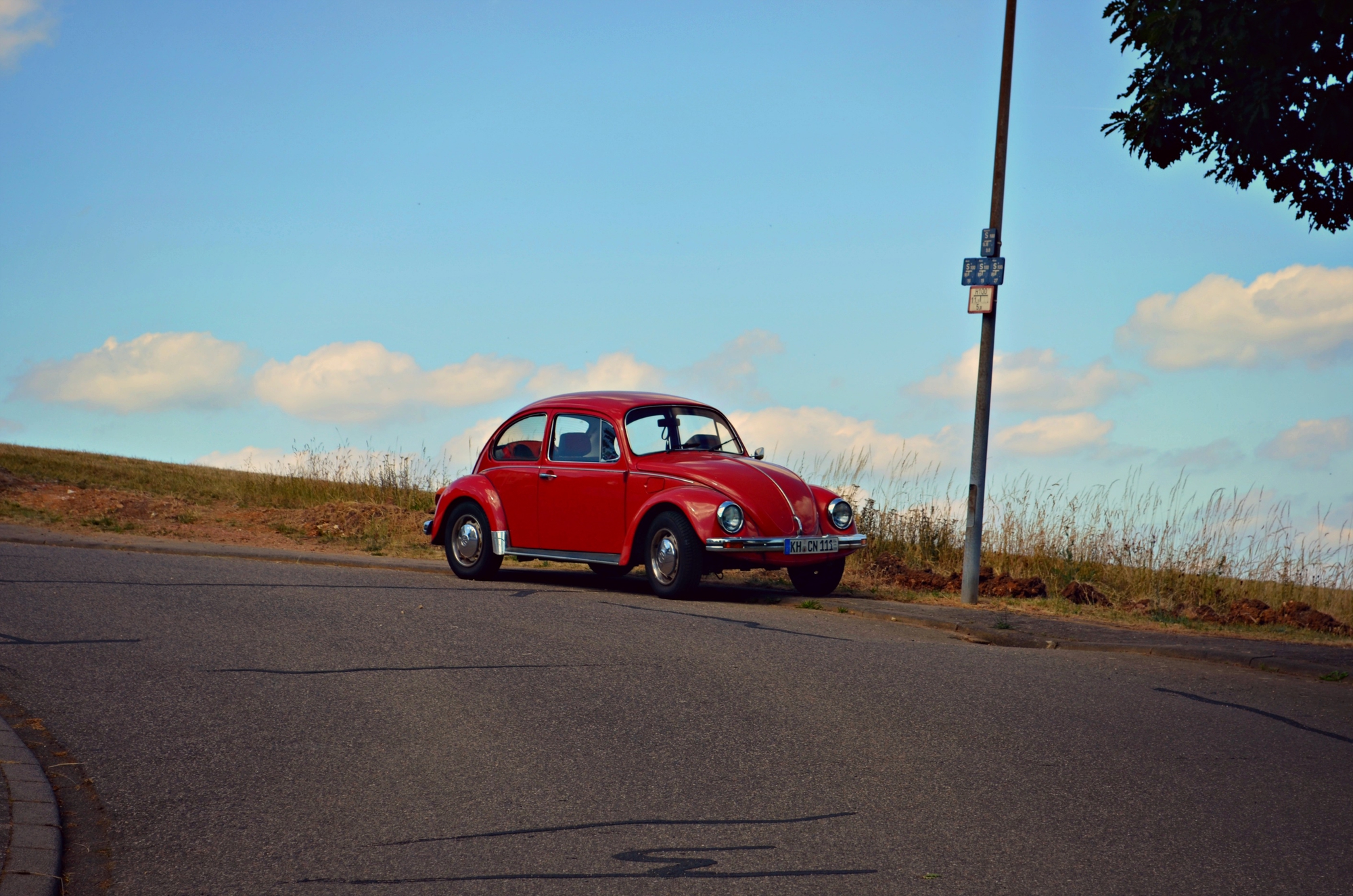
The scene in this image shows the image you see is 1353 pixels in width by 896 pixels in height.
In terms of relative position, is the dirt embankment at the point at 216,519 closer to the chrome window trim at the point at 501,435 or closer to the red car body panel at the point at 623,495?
the chrome window trim at the point at 501,435

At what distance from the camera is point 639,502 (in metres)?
12.0

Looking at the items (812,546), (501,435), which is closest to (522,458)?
(501,435)

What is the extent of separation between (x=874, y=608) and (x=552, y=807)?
277 inches

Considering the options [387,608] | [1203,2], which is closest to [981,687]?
[387,608]

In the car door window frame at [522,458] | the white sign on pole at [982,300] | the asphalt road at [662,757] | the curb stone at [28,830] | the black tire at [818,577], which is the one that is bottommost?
the curb stone at [28,830]

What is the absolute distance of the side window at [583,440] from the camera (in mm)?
12508

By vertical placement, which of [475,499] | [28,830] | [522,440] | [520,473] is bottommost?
[28,830]

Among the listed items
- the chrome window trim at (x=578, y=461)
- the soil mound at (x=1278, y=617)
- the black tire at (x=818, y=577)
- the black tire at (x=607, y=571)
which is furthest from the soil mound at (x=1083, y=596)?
the chrome window trim at (x=578, y=461)

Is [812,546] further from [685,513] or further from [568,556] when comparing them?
[568,556]

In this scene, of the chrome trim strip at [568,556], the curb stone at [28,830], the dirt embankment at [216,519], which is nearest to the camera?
the curb stone at [28,830]

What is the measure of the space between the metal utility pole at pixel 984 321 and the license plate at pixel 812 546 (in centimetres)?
177

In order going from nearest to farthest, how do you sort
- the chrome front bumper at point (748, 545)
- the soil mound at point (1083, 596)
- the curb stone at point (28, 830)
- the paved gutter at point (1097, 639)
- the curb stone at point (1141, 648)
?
the curb stone at point (28, 830)
the curb stone at point (1141, 648)
the paved gutter at point (1097, 639)
the chrome front bumper at point (748, 545)
the soil mound at point (1083, 596)

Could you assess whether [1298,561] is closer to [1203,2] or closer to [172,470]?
[1203,2]

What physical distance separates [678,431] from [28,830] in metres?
8.87
